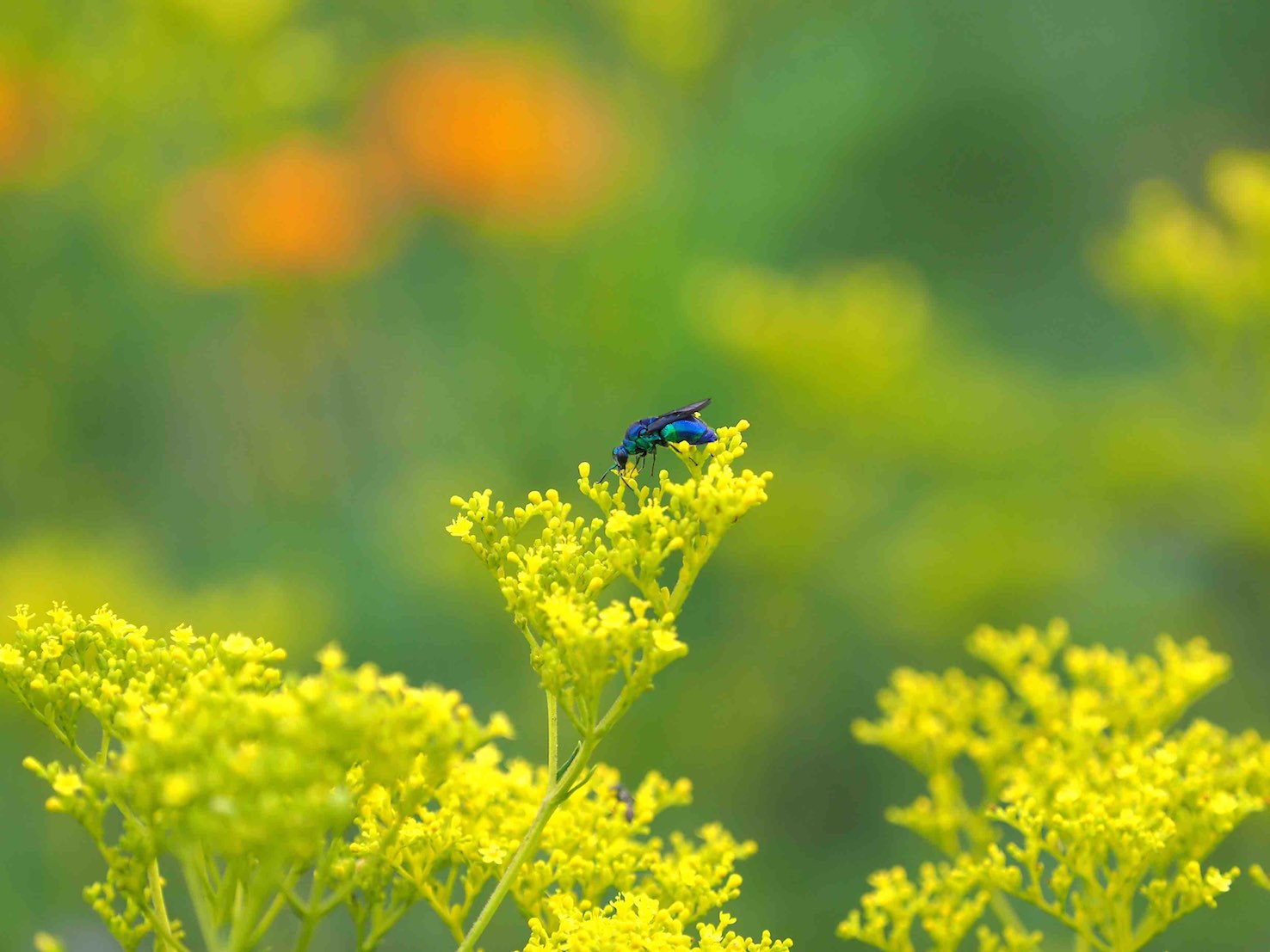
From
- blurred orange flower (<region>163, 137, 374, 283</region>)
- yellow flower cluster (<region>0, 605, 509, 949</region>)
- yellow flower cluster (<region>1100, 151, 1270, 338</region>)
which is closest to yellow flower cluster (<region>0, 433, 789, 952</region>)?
yellow flower cluster (<region>0, 605, 509, 949</region>)

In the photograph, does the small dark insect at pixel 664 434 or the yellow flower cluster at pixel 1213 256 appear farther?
the yellow flower cluster at pixel 1213 256

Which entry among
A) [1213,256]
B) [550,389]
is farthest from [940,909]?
[550,389]

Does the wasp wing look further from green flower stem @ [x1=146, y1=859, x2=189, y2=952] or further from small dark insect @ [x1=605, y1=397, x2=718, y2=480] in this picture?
green flower stem @ [x1=146, y1=859, x2=189, y2=952]

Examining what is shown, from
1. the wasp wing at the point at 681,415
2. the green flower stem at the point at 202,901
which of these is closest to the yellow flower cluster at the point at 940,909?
the wasp wing at the point at 681,415

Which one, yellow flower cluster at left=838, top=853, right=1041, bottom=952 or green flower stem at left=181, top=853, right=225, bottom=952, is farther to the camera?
yellow flower cluster at left=838, top=853, right=1041, bottom=952

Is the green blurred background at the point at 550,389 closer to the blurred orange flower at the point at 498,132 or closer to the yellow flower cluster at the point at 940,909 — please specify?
the blurred orange flower at the point at 498,132

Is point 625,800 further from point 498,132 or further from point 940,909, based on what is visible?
point 498,132
